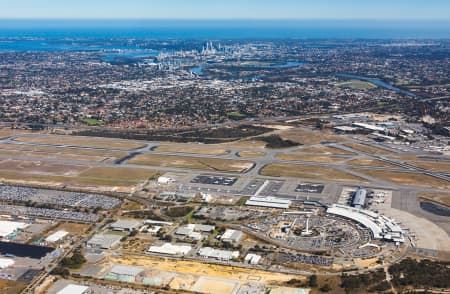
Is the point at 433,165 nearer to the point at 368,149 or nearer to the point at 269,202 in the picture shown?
the point at 368,149

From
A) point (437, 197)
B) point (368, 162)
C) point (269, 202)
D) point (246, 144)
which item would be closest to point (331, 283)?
point (269, 202)

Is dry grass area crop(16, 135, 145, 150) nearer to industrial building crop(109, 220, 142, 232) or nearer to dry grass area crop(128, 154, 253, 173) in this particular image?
dry grass area crop(128, 154, 253, 173)

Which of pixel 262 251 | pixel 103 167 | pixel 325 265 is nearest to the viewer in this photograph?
pixel 325 265

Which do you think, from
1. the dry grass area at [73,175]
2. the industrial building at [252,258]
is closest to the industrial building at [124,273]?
the industrial building at [252,258]

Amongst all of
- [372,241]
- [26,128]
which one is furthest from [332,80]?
[372,241]

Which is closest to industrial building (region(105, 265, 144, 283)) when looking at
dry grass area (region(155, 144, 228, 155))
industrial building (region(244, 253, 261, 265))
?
industrial building (region(244, 253, 261, 265))

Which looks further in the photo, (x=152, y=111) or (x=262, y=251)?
(x=152, y=111)

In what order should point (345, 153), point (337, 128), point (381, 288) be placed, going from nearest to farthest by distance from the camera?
point (381, 288)
point (345, 153)
point (337, 128)

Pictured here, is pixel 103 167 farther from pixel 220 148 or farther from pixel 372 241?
pixel 372 241
